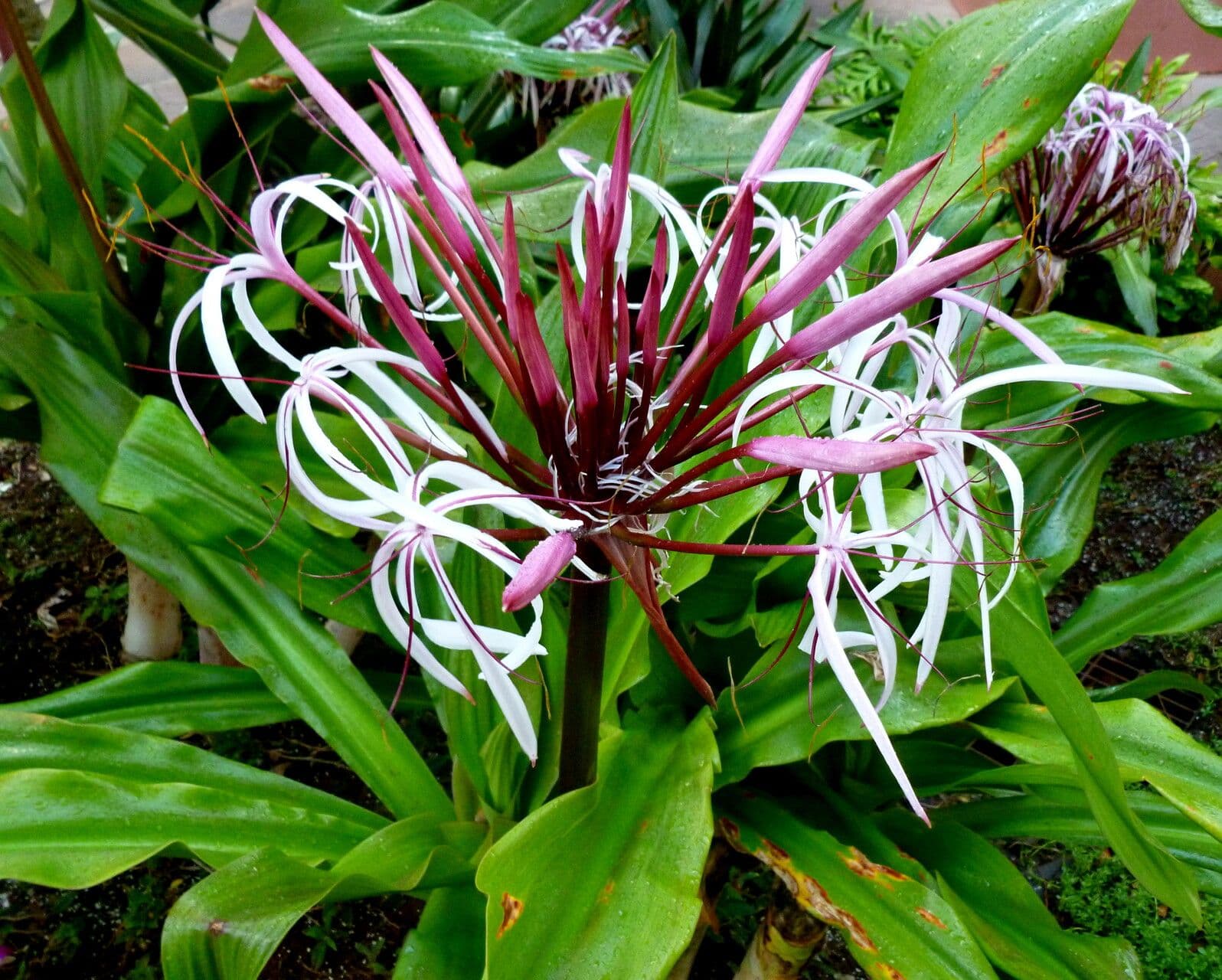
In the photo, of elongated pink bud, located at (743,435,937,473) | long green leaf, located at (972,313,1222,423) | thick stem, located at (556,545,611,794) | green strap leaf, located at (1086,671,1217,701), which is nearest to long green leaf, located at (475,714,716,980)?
thick stem, located at (556,545,611,794)

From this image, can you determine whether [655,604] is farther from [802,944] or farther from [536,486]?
[802,944]

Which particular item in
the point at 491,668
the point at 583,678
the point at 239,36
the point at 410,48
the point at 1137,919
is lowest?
the point at 1137,919

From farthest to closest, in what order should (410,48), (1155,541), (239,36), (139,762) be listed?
(239,36) → (1155,541) → (410,48) → (139,762)

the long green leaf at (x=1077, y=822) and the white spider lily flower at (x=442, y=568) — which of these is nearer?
the white spider lily flower at (x=442, y=568)

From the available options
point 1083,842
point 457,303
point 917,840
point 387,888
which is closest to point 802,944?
point 917,840

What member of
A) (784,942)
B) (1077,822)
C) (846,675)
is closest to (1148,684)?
(1077,822)

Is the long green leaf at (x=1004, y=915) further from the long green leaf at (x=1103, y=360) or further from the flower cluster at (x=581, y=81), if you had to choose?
the flower cluster at (x=581, y=81)

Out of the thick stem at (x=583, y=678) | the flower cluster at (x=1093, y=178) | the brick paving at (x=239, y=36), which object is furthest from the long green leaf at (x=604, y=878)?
the brick paving at (x=239, y=36)

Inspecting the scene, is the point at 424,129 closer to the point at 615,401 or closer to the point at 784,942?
the point at 615,401
